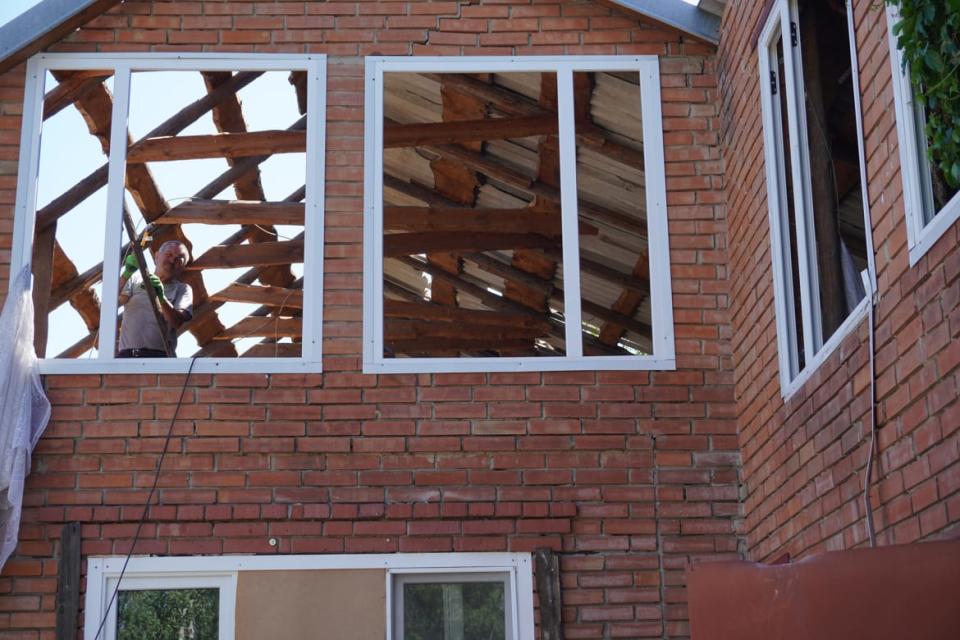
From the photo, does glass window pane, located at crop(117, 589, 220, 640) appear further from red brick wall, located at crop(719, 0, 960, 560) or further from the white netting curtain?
red brick wall, located at crop(719, 0, 960, 560)

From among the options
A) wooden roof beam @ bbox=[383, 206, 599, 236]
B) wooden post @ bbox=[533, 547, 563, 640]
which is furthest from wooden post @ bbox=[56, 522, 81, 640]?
wooden roof beam @ bbox=[383, 206, 599, 236]

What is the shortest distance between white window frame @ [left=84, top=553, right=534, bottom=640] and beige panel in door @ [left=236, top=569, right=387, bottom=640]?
0.11 feet

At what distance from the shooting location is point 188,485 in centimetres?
645

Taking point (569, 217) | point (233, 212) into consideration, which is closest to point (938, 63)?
point (569, 217)

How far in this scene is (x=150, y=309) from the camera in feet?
24.9

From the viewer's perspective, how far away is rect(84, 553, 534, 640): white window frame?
629 centimetres

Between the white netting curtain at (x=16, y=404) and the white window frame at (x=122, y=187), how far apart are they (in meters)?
0.14

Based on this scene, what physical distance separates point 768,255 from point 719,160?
103cm

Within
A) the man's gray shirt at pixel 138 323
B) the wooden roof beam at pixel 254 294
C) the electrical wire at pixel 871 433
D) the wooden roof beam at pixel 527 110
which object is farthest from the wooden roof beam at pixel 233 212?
the electrical wire at pixel 871 433

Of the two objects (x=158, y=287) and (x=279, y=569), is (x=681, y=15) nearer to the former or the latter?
(x=158, y=287)

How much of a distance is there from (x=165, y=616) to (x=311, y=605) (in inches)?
26.8

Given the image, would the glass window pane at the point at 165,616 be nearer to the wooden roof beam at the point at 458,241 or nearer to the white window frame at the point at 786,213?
the white window frame at the point at 786,213

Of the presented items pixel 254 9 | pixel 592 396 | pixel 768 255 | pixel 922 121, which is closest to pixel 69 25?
pixel 254 9

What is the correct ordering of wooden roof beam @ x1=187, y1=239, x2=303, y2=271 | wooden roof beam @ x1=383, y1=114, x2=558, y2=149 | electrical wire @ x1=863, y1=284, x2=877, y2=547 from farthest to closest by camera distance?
wooden roof beam @ x1=187, y1=239, x2=303, y2=271 < wooden roof beam @ x1=383, y1=114, x2=558, y2=149 < electrical wire @ x1=863, y1=284, x2=877, y2=547
